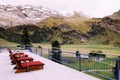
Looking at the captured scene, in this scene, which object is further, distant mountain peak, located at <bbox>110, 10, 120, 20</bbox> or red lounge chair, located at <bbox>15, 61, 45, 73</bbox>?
distant mountain peak, located at <bbox>110, 10, 120, 20</bbox>

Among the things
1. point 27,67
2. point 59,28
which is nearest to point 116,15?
point 59,28

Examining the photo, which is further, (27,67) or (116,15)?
(116,15)

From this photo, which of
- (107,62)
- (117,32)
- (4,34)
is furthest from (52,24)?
(107,62)

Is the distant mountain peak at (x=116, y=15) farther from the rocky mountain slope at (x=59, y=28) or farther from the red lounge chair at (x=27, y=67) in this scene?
the red lounge chair at (x=27, y=67)

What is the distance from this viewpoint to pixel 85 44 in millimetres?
99000

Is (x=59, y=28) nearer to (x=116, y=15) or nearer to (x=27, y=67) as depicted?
(x=116, y=15)

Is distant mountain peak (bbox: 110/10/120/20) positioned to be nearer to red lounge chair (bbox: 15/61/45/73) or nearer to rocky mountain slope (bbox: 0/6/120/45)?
rocky mountain slope (bbox: 0/6/120/45)

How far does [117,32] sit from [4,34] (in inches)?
1903

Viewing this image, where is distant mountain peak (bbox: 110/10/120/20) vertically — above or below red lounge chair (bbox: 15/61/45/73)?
above

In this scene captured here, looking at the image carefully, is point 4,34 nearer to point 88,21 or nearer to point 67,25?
point 67,25

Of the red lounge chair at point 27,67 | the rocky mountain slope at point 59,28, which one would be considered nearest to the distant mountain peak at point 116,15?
the rocky mountain slope at point 59,28

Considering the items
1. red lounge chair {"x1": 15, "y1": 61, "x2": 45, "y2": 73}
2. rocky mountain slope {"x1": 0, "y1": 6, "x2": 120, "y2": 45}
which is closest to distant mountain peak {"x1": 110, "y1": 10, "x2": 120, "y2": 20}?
rocky mountain slope {"x1": 0, "y1": 6, "x2": 120, "y2": 45}

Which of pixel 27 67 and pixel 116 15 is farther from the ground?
pixel 116 15

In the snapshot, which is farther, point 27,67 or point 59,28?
point 59,28
